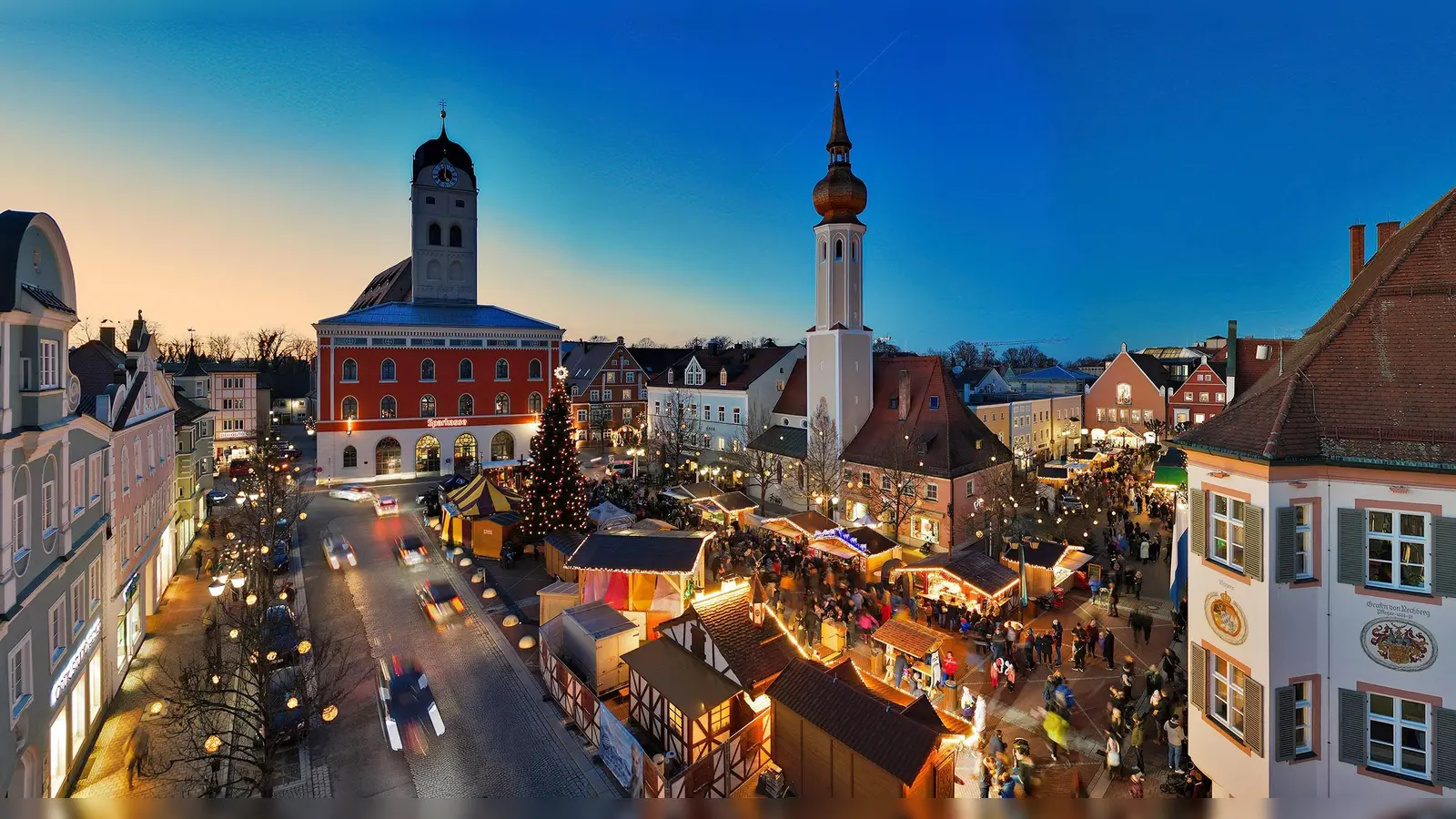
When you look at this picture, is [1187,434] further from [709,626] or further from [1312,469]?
[709,626]

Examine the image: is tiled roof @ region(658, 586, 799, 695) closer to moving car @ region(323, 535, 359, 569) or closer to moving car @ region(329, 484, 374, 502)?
moving car @ region(323, 535, 359, 569)

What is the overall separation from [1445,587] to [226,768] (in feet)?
67.4

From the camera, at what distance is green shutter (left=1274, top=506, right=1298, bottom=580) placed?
10.1m

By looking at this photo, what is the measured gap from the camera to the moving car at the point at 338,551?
998 inches

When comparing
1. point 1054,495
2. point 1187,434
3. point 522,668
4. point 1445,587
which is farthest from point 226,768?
point 1054,495

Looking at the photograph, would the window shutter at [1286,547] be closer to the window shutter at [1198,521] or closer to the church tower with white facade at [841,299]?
the window shutter at [1198,521]

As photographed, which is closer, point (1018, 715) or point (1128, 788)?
point (1128, 788)

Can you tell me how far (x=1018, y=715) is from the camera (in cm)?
1419

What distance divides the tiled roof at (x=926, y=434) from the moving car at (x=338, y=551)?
2220 centimetres

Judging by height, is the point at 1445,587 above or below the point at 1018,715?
above

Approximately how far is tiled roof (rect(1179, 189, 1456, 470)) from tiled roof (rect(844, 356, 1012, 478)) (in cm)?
1715

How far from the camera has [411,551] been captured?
26.8 meters

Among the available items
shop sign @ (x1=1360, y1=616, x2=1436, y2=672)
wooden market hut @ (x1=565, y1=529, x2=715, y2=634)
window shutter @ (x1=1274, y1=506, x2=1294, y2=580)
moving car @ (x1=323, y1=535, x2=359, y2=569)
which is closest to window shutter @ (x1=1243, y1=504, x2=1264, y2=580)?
window shutter @ (x1=1274, y1=506, x2=1294, y2=580)

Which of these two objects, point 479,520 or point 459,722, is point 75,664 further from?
point 479,520
